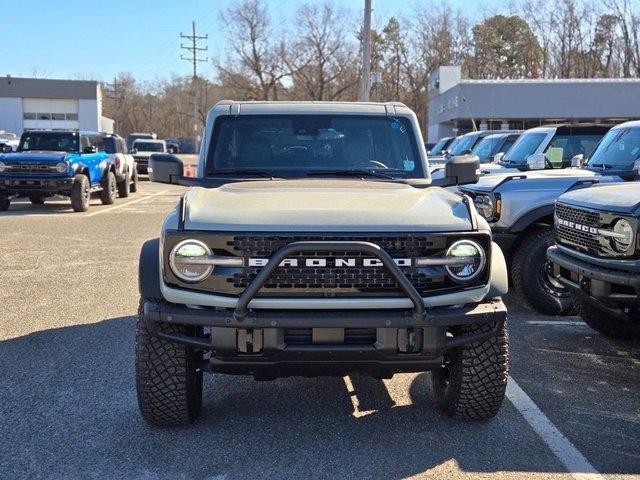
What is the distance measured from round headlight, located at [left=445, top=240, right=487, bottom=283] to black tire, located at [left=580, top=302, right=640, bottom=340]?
255 centimetres

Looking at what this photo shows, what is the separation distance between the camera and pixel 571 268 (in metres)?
4.82

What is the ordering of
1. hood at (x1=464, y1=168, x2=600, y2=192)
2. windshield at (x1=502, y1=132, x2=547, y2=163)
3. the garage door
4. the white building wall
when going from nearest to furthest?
hood at (x1=464, y1=168, x2=600, y2=192) → windshield at (x1=502, y1=132, x2=547, y2=163) → the white building wall → the garage door

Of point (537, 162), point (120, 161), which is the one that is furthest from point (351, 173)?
point (120, 161)

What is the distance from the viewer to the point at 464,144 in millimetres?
16469

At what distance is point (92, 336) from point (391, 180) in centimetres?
290

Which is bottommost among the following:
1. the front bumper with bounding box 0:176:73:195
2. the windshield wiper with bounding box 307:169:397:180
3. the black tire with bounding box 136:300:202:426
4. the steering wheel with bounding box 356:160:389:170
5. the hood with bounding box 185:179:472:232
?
the black tire with bounding box 136:300:202:426

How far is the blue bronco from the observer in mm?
14555

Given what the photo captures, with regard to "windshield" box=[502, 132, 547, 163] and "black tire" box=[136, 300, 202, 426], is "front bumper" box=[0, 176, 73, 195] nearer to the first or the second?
"windshield" box=[502, 132, 547, 163]

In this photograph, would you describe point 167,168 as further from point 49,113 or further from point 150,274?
point 49,113

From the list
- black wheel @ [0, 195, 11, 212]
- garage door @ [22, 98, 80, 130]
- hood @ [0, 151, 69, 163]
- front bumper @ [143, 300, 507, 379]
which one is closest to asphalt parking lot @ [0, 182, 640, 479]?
front bumper @ [143, 300, 507, 379]

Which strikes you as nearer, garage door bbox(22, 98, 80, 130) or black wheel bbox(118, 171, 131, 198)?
black wheel bbox(118, 171, 131, 198)

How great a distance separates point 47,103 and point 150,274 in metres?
65.8

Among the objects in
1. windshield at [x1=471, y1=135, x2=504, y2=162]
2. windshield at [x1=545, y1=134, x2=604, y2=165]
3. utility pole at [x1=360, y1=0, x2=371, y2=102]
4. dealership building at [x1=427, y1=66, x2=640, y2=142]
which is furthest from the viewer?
dealership building at [x1=427, y1=66, x2=640, y2=142]

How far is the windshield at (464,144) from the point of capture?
15881 millimetres
